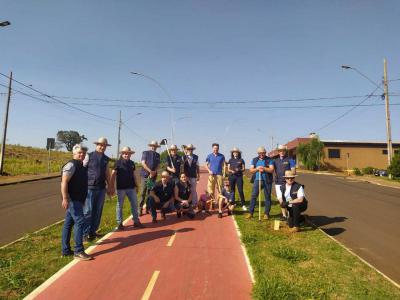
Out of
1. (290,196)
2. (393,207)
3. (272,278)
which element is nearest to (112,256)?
(272,278)

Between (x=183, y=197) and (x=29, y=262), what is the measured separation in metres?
4.87

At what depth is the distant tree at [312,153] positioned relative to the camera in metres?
51.3

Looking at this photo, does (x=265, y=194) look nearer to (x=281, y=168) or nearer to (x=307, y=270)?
(x=281, y=168)

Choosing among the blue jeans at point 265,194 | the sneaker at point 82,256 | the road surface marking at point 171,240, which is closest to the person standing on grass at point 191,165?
the blue jeans at point 265,194

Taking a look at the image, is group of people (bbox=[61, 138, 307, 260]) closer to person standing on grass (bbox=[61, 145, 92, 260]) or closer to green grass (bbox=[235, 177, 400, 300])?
person standing on grass (bbox=[61, 145, 92, 260])

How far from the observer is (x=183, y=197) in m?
9.90

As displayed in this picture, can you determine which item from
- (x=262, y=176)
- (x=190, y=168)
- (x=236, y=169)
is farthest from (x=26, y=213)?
(x=262, y=176)

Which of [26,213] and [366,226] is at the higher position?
[366,226]

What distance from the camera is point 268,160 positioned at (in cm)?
952

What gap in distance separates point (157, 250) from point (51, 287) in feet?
7.07

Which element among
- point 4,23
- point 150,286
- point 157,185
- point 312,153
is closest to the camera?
point 150,286

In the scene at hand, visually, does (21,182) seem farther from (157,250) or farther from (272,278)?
(272,278)

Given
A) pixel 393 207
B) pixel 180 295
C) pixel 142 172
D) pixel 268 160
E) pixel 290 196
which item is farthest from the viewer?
pixel 393 207

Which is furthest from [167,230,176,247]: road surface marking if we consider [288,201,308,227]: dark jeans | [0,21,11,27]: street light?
[0,21,11,27]: street light
